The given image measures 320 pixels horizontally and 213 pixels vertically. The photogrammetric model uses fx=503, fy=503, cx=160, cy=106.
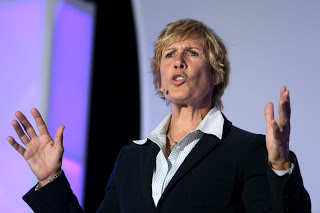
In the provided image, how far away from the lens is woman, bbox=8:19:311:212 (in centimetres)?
137

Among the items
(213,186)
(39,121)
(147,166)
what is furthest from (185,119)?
(39,121)

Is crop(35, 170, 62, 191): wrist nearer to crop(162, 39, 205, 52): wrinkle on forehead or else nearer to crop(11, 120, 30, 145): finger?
crop(11, 120, 30, 145): finger

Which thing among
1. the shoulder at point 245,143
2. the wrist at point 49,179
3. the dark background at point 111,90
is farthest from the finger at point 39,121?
the dark background at point 111,90

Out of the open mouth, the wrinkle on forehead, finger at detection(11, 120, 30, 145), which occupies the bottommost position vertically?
finger at detection(11, 120, 30, 145)

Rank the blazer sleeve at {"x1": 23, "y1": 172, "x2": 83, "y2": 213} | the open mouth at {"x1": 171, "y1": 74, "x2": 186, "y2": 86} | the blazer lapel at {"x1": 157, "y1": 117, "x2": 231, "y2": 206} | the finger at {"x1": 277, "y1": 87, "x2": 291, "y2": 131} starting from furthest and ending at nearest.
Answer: the open mouth at {"x1": 171, "y1": 74, "x2": 186, "y2": 86}, the blazer sleeve at {"x1": 23, "y1": 172, "x2": 83, "y2": 213}, the blazer lapel at {"x1": 157, "y1": 117, "x2": 231, "y2": 206}, the finger at {"x1": 277, "y1": 87, "x2": 291, "y2": 131}

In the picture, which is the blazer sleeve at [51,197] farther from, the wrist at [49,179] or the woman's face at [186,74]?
the woman's face at [186,74]

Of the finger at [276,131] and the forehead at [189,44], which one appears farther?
the forehead at [189,44]

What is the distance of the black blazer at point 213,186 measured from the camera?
1379 millimetres

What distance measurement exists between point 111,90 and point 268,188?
190cm

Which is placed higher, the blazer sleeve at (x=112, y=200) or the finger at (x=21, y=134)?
the finger at (x=21, y=134)

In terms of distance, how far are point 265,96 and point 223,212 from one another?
1084 millimetres

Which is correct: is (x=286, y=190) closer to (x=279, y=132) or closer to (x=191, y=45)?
(x=279, y=132)

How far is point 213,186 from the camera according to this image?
1513mm

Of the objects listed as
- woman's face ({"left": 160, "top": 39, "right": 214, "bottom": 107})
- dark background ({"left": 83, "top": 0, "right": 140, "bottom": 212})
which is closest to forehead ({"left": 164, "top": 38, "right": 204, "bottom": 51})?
woman's face ({"left": 160, "top": 39, "right": 214, "bottom": 107})
